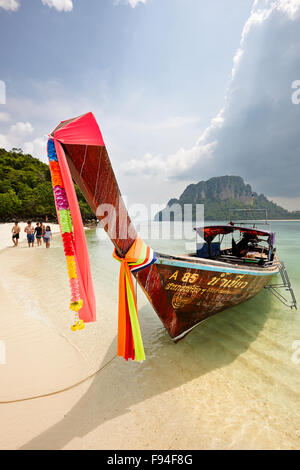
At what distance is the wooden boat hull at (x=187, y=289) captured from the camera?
3445mm

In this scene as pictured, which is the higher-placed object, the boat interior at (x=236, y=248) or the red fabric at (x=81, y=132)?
the red fabric at (x=81, y=132)

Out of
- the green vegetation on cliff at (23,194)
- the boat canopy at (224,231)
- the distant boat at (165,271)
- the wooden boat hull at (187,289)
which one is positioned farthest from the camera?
the green vegetation on cliff at (23,194)

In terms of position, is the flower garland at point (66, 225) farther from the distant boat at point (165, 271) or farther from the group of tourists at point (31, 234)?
the group of tourists at point (31, 234)

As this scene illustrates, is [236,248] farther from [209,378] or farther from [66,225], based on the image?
[66,225]

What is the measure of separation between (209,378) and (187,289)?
154 centimetres

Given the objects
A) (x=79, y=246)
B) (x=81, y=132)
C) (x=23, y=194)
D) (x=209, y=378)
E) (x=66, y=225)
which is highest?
(x=23, y=194)

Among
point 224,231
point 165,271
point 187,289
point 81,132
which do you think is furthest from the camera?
point 224,231

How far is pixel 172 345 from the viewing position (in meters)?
4.34

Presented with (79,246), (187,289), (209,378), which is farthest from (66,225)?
(209,378)

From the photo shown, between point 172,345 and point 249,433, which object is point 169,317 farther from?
point 249,433

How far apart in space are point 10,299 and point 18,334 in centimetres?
240

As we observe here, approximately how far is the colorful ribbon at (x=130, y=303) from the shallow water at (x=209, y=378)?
0.76m

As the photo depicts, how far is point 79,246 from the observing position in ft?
7.18

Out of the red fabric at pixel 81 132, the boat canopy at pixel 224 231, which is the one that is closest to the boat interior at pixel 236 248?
the boat canopy at pixel 224 231
